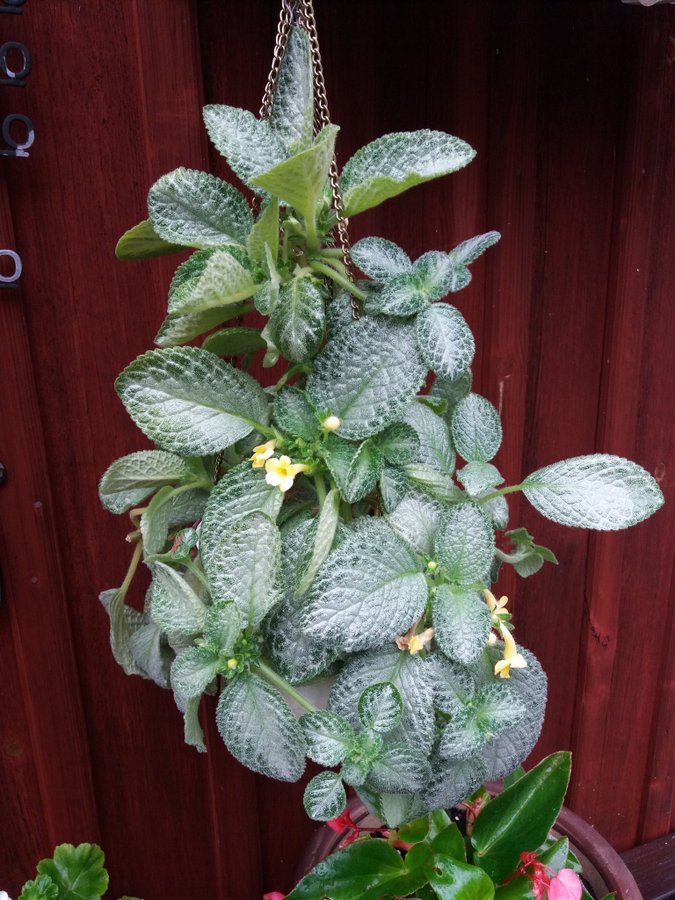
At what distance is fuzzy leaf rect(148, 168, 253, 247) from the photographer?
56 centimetres

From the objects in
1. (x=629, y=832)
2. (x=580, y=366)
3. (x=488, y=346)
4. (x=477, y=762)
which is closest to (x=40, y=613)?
(x=477, y=762)

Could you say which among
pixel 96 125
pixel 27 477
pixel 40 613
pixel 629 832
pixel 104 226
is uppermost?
pixel 96 125

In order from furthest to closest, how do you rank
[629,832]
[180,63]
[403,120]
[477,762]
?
[629,832] < [403,120] < [180,63] < [477,762]

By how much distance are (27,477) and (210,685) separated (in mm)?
423

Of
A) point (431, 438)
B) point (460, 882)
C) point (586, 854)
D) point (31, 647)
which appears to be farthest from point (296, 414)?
point (586, 854)

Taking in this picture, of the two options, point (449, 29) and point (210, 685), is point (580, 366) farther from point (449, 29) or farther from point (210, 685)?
point (210, 685)

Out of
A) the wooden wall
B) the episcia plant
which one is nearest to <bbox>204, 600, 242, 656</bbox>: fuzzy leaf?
the episcia plant

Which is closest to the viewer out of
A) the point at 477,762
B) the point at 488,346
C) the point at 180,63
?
the point at 477,762

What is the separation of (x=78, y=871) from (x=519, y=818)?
1.80 feet

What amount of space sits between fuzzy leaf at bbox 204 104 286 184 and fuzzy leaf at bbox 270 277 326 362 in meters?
0.11

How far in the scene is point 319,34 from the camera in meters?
0.84

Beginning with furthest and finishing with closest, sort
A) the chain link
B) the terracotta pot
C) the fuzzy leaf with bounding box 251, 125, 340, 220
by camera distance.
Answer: the terracotta pot, the chain link, the fuzzy leaf with bounding box 251, 125, 340, 220

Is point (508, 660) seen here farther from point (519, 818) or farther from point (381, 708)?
point (519, 818)

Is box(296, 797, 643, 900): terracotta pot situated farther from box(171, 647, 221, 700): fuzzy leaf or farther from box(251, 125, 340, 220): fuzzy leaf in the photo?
box(251, 125, 340, 220): fuzzy leaf
